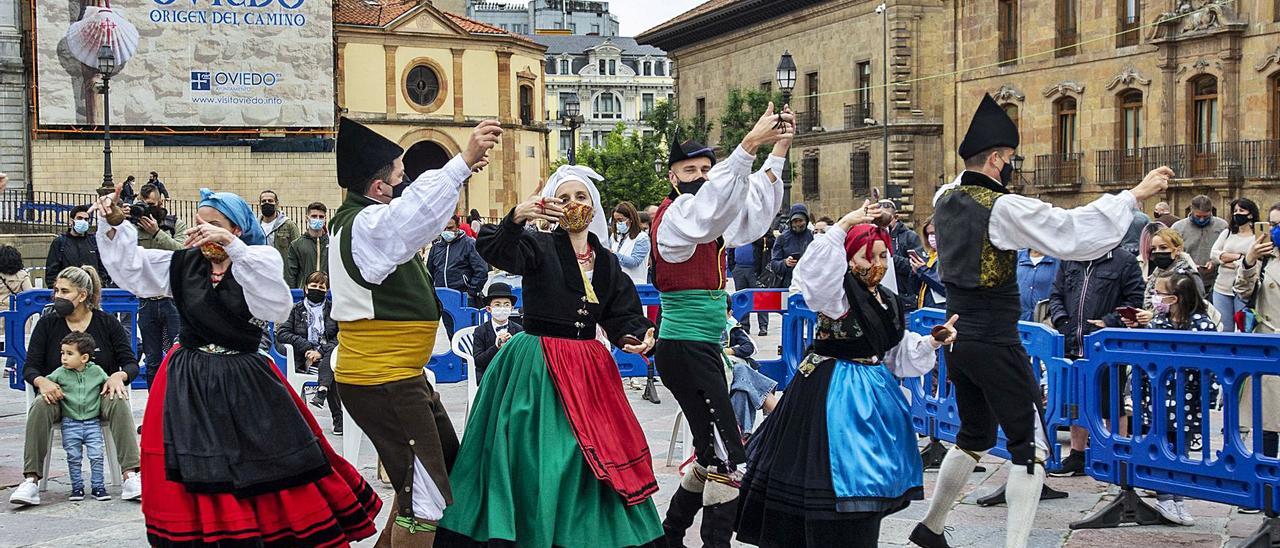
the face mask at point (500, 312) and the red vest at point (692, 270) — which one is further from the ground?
the red vest at point (692, 270)

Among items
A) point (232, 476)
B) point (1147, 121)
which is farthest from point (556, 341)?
point (1147, 121)

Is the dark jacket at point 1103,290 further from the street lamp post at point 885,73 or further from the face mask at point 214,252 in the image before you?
the street lamp post at point 885,73

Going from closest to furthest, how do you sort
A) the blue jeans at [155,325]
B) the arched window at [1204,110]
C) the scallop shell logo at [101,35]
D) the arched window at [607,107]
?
the blue jeans at [155,325], the arched window at [1204,110], the scallop shell logo at [101,35], the arched window at [607,107]

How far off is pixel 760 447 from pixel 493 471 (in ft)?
3.91

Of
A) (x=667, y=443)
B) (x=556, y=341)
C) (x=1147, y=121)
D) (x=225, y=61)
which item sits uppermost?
A: (x=225, y=61)

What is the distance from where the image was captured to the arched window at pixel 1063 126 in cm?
3475

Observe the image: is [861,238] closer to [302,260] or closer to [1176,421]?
[1176,421]

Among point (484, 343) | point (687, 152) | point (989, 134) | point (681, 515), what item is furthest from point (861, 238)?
A: point (484, 343)

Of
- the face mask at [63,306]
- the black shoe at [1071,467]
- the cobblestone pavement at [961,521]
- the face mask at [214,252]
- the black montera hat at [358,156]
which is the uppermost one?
the black montera hat at [358,156]

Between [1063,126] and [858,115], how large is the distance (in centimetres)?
1096

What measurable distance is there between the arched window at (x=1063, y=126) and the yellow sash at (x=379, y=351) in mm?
31323

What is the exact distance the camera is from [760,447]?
20.4 feet

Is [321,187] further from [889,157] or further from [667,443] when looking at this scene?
[667,443]

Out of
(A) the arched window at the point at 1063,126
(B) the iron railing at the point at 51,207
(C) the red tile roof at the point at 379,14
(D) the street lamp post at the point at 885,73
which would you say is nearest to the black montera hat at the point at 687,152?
(B) the iron railing at the point at 51,207
